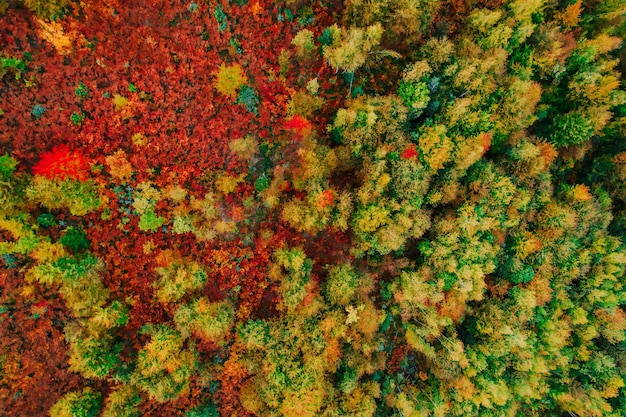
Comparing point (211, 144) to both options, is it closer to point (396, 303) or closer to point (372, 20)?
point (372, 20)

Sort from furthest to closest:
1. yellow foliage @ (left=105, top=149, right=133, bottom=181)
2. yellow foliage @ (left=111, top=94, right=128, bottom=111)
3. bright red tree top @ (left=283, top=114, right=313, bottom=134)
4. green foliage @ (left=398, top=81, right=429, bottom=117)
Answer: bright red tree top @ (left=283, top=114, right=313, bottom=134) < green foliage @ (left=398, top=81, right=429, bottom=117) < yellow foliage @ (left=105, top=149, right=133, bottom=181) < yellow foliage @ (left=111, top=94, right=128, bottom=111)

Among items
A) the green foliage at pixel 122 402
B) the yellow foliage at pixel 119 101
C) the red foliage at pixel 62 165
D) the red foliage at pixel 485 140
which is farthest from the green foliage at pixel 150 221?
the red foliage at pixel 485 140

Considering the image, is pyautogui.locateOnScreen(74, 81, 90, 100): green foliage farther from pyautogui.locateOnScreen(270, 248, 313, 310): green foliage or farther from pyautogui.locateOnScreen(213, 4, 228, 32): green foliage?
pyautogui.locateOnScreen(270, 248, 313, 310): green foliage

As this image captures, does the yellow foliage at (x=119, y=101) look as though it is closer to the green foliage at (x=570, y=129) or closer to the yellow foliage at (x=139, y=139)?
the yellow foliage at (x=139, y=139)

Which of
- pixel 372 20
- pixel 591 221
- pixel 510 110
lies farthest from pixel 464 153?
pixel 591 221

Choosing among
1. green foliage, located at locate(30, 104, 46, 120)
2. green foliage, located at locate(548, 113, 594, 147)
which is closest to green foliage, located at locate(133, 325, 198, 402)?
green foliage, located at locate(30, 104, 46, 120)

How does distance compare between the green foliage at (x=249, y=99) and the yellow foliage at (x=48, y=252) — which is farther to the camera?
the green foliage at (x=249, y=99)
